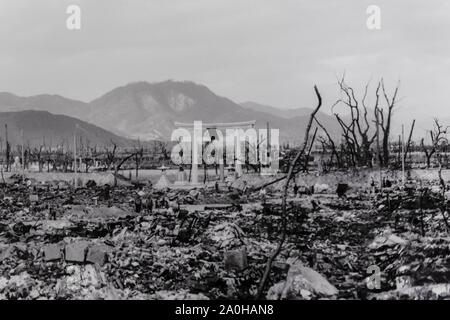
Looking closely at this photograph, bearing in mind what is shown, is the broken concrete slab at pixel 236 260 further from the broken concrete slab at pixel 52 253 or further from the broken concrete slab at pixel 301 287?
the broken concrete slab at pixel 52 253

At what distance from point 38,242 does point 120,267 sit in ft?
9.37

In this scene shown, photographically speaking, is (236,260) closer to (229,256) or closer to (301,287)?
(229,256)

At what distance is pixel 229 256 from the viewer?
8.36 metres

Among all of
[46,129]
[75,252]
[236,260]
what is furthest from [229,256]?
[46,129]

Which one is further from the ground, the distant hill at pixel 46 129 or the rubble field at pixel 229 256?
the distant hill at pixel 46 129

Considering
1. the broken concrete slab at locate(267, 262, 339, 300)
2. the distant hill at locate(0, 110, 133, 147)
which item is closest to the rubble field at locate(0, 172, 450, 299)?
the broken concrete slab at locate(267, 262, 339, 300)

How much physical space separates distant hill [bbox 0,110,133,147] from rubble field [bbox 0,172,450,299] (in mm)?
120823

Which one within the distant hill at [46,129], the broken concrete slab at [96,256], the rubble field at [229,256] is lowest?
the rubble field at [229,256]

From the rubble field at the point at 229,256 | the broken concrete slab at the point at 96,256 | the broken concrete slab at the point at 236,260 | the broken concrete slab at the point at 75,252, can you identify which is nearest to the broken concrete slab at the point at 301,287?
the rubble field at the point at 229,256

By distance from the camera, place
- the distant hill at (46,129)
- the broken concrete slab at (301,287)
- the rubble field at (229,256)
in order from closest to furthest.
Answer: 1. the broken concrete slab at (301,287)
2. the rubble field at (229,256)
3. the distant hill at (46,129)

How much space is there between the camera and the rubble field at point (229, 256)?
7270 mm

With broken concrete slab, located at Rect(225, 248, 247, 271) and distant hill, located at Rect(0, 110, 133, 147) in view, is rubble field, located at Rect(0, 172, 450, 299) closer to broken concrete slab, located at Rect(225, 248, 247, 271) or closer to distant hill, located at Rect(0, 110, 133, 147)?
broken concrete slab, located at Rect(225, 248, 247, 271)

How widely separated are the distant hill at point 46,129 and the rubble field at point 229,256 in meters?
121

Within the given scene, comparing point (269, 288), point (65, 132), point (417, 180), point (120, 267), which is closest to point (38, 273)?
point (120, 267)
